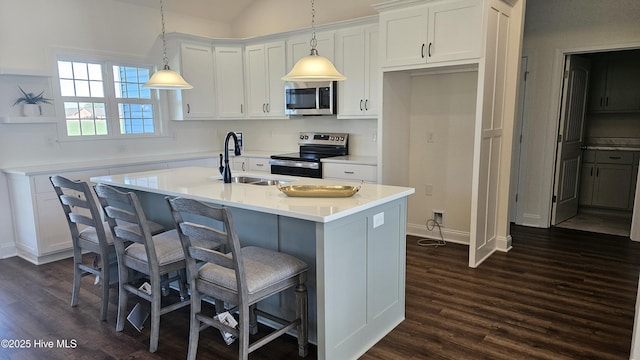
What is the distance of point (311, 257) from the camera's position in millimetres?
2377

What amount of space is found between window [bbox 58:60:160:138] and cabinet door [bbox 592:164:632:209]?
6.03 metres

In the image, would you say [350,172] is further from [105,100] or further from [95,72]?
[95,72]

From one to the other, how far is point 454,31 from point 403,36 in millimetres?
481

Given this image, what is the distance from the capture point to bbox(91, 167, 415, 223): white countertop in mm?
2100

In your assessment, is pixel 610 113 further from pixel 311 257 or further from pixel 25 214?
Result: pixel 25 214

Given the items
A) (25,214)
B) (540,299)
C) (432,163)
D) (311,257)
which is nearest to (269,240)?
(311,257)

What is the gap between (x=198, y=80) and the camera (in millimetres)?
5434

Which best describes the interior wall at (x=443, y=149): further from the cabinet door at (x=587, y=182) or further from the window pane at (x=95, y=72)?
the window pane at (x=95, y=72)

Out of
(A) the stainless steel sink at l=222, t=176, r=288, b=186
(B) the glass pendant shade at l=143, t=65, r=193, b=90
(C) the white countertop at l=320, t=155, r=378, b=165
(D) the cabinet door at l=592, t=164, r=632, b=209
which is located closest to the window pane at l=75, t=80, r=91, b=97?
(B) the glass pendant shade at l=143, t=65, r=193, b=90

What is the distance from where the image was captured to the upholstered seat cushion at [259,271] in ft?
6.80

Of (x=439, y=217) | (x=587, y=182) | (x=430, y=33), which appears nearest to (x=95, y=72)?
(x=430, y=33)

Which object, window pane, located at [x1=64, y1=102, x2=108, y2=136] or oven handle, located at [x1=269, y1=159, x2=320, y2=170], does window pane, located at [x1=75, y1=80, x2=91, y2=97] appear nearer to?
window pane, located at [x1=64, y1=102, x2=108, y2=136]

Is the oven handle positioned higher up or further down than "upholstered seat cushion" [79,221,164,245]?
higher up

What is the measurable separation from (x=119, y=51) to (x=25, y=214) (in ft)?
7.09
